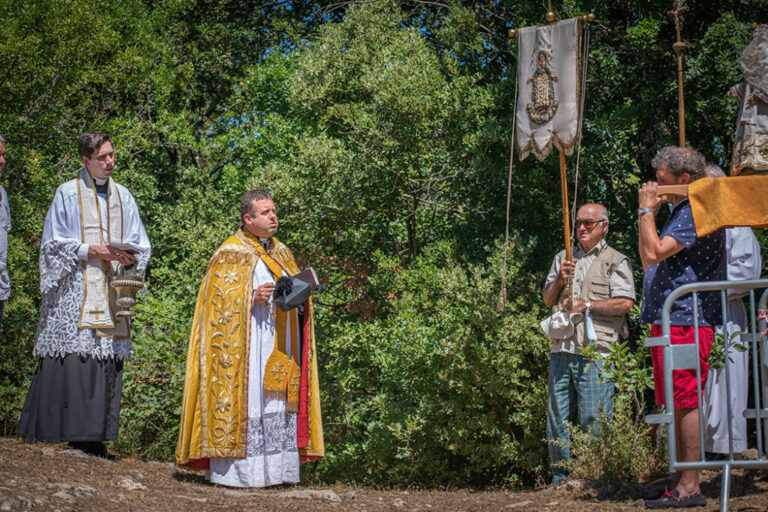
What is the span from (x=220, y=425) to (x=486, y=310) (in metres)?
2.32

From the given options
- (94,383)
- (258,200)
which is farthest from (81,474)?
(258,200)

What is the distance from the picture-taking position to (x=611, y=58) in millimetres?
8617

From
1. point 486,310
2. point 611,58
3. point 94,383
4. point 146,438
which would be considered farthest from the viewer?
point 611,58

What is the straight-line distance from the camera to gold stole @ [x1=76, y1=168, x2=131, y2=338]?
6.27m

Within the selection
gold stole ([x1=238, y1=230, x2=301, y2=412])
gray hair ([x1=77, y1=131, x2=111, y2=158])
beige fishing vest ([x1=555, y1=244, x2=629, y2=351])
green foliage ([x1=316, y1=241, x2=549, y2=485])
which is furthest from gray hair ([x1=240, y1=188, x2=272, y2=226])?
beige fishing vest ([x1=555, y1=244, x2=629, y2=351])

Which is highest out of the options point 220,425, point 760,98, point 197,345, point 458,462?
point 760,98

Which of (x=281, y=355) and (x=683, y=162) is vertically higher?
(x=683, y=162)

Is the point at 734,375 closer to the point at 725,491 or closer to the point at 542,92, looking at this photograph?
the point at 725,491

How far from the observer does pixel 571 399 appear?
5863 mm

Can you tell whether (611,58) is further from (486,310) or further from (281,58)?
(281,58)

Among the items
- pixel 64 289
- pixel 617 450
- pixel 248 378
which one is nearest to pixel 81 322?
pixel 64 289

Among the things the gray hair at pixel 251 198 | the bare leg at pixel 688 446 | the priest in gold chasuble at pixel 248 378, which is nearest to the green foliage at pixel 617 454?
the bare leg at pixel 688 446

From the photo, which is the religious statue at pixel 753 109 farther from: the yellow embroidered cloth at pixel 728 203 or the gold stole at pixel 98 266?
the gold stole at pixel 98 266

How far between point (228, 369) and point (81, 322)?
115 centimetres
